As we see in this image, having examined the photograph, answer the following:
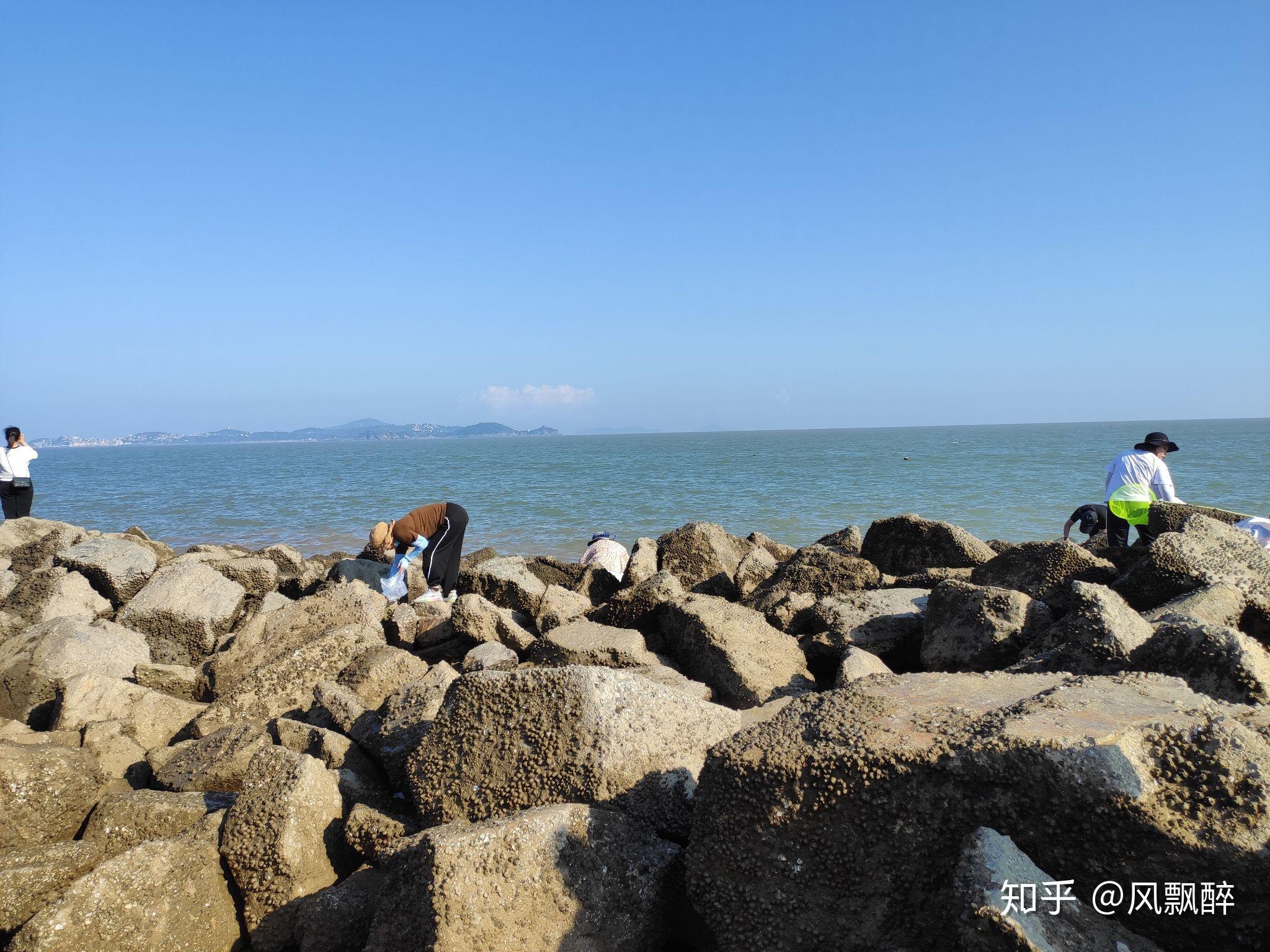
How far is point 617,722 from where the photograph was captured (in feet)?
10.3

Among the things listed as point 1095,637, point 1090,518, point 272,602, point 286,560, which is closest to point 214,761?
point 272,602

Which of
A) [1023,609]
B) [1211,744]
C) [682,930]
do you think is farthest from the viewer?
[1023,609]

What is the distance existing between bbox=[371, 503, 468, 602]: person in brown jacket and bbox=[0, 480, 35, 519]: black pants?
8.80m

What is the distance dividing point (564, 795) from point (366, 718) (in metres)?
1.69

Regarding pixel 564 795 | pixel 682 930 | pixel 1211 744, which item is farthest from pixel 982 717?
pixel 564 795

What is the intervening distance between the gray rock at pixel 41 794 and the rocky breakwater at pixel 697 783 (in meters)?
0.01

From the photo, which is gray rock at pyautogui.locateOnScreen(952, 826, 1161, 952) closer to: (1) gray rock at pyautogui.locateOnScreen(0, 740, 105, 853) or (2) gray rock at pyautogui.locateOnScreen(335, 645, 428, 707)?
(2) gray rock at pyautogui.locateOnScreen(335, 645, 428, 707)

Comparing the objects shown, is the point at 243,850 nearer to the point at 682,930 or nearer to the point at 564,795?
Result: the point at 564,795

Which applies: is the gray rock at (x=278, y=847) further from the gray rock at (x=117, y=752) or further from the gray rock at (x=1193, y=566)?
the gray rock at (x=1193, y=566)

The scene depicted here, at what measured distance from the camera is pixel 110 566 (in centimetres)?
834

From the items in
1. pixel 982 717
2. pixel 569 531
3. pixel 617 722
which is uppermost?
pixel 982 717

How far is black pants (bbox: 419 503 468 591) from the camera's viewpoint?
8.72m

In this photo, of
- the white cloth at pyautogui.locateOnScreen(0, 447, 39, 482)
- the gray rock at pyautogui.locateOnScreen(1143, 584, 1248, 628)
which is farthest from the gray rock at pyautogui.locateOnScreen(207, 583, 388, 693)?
the white cloth at pyautogui.locateOnScreen(0, 447, 39, 482)

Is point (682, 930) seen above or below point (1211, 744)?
below
